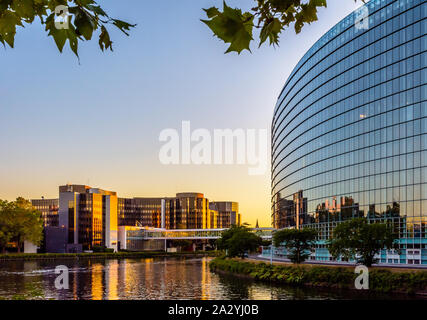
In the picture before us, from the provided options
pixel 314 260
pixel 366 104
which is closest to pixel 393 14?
pixel 366 104

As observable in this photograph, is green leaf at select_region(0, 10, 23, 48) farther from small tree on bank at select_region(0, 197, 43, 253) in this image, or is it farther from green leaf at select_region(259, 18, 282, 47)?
small tree on bank at select_region(0, 197, 43, 253)

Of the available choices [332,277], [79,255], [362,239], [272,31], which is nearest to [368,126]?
[362,239]

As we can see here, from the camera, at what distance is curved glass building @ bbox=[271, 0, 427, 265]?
5878cm

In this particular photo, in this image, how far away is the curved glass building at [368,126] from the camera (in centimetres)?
5878

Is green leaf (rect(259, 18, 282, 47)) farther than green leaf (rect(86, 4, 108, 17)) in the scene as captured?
Yes

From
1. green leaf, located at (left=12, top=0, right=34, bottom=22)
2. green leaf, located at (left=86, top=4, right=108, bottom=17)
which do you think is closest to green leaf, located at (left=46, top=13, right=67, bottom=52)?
green leaf, located at (left=86, top=4, right=108, bottom=17)

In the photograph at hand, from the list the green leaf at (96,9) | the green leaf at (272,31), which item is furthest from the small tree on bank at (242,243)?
the green leaf at (96,9)

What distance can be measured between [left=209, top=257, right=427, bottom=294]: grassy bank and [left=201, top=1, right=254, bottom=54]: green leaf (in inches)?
1564

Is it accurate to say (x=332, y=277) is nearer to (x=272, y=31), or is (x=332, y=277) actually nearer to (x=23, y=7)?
(x=272, y=31)

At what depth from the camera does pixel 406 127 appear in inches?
2376

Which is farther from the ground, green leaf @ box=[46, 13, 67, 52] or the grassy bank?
green leaf @ box=[46, 13, 67, 52]
